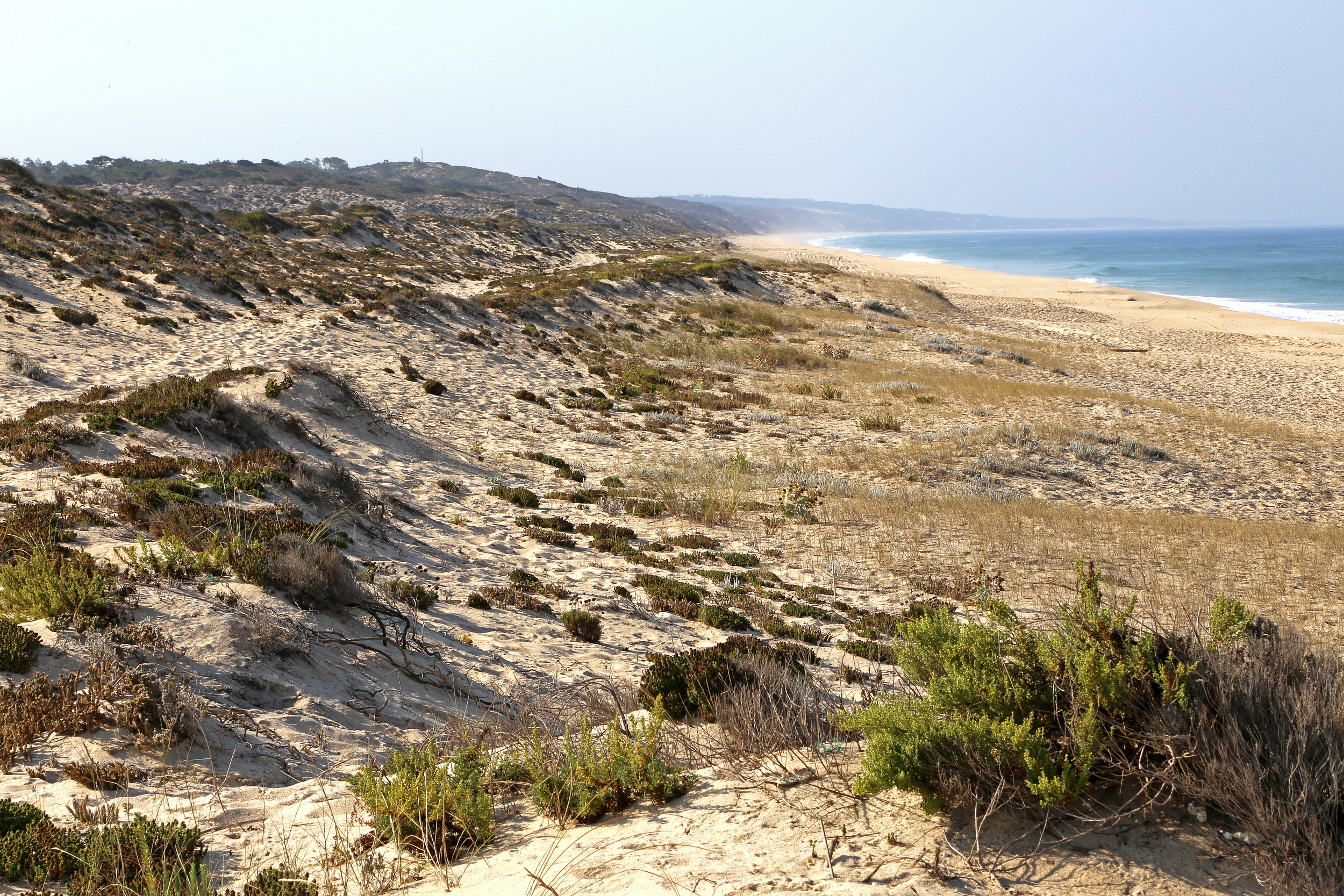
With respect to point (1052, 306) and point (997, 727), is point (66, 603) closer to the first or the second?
point (997, 727)

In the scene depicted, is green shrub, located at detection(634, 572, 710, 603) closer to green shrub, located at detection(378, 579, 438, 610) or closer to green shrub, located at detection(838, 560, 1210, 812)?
green shrub, located at detection(378, 579, 438, 610)

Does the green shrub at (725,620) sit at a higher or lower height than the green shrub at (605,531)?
lower

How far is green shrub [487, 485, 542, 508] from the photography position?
42.2ft

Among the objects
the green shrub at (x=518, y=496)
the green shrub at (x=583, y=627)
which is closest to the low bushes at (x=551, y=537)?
the green shrub at (x=518, y=496)

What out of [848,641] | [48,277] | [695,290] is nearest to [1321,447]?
[848,641]

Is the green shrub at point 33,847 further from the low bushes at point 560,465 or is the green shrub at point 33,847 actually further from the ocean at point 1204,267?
the ocean at point 1204,267

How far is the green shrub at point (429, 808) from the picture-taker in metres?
3.63

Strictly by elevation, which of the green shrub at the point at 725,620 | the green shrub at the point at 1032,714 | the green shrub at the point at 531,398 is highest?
the green shrub at the point at 1032,714

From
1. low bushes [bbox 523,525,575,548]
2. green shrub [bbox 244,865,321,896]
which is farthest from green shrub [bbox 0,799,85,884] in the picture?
low bushes [bbox 523,525,575,548]

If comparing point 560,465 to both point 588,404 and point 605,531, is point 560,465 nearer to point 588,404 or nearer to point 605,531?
point 605,531

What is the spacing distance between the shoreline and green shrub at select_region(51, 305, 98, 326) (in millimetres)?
50642

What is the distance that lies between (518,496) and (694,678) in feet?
25.9

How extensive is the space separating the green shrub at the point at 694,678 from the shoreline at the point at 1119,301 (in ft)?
149

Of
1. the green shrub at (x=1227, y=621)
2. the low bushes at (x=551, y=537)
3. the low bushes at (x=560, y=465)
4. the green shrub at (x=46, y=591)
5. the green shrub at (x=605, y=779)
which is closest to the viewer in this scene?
the green shrub at (x=1227, y=621)
